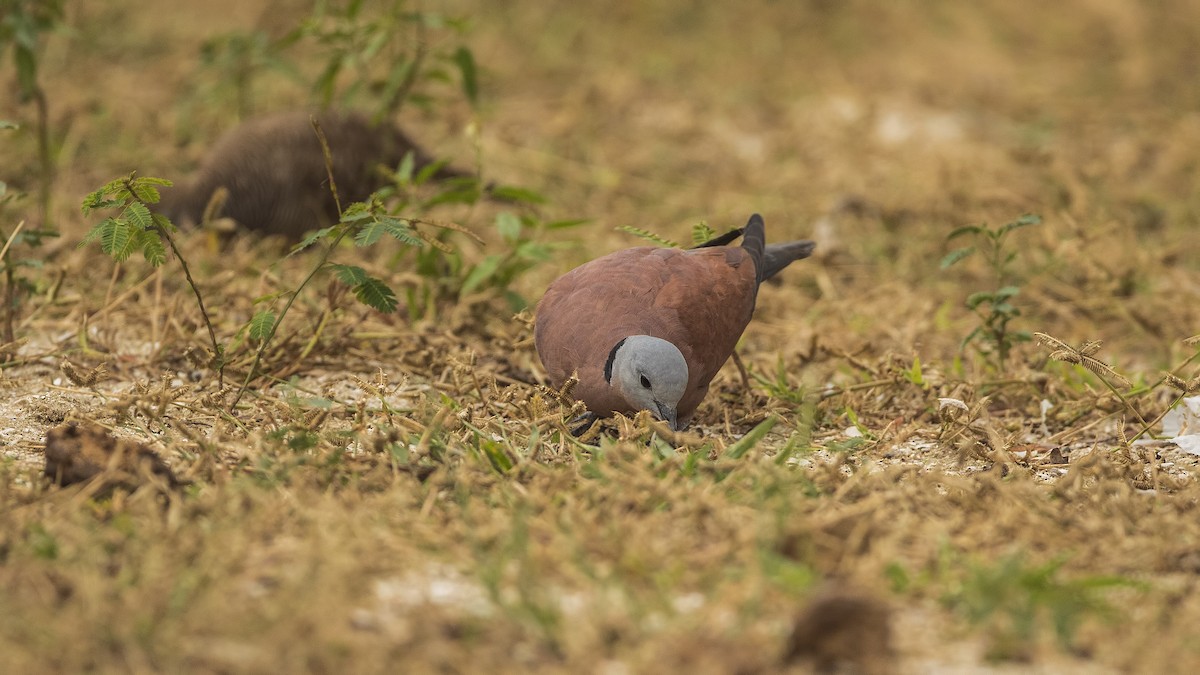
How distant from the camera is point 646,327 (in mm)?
3459

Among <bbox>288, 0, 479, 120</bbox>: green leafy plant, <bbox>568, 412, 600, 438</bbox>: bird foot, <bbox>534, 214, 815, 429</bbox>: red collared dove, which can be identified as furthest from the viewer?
<bbox>288, 0, 479, 120</bbox>: green leafy plant

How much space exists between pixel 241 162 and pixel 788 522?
3.84 metres

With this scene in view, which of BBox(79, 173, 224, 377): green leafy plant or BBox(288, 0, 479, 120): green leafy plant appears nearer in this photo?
BBox(79, 173, 224, 377): green leafy plant

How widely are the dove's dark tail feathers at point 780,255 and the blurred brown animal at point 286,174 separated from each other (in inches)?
82.1

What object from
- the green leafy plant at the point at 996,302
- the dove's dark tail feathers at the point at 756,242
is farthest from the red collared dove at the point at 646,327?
the green leafy plant at the point at 996,302

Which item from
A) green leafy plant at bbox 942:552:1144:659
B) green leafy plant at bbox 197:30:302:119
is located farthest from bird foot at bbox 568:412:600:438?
green leafy plant at bbox 197:30:302:119

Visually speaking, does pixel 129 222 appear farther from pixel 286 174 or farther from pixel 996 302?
pixel 996 302

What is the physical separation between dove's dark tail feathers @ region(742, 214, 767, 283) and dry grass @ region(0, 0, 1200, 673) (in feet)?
1.32

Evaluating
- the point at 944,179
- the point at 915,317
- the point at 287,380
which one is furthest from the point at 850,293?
the point at 287,380

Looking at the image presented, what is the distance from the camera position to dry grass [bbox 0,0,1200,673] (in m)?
2.13

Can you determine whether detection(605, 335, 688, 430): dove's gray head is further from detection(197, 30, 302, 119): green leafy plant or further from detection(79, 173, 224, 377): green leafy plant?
detection(197, 30, 302, 119): green leafy plant

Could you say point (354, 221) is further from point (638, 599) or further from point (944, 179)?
point (944, 179)

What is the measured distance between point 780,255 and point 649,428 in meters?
1.20

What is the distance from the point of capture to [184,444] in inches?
122
